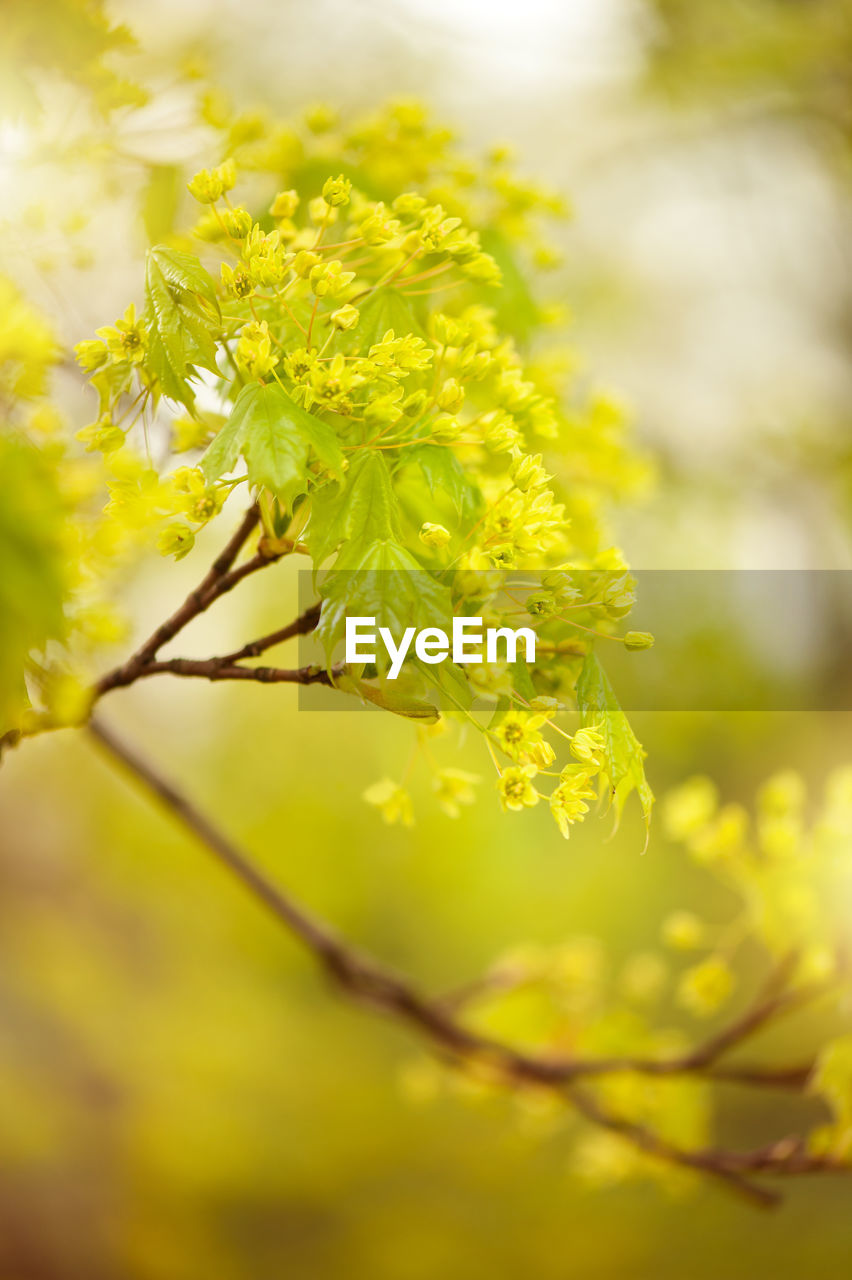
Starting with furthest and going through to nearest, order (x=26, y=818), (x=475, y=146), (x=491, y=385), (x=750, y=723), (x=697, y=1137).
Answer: (x=26, y=818)
(x=475, y=146)
(x=750, y=723)
(x=697, y=1137)
(x=491, y=385)

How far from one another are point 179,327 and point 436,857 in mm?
2119

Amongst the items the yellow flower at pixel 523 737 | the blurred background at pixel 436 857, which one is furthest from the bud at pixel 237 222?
the blurred background at pixel 436 857

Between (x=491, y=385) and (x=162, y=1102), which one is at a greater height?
(x=491, y=385)

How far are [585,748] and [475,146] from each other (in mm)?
1956

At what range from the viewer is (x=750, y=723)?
1.64 m

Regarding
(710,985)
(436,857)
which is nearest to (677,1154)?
(710,985)

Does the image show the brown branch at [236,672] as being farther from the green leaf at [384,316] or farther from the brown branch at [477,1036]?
the brown branch at [477,1036]

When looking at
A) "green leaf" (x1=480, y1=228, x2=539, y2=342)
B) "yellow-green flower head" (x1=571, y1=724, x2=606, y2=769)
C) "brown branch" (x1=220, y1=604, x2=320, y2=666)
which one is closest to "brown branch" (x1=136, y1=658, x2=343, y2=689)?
"brown branch" (x1=220, y1=604, x2=320, y2=666)

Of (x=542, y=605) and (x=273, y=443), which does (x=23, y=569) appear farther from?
(x=542, y=605)

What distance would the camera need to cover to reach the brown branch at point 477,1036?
27.3 inches

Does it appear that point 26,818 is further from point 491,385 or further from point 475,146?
point 491,385

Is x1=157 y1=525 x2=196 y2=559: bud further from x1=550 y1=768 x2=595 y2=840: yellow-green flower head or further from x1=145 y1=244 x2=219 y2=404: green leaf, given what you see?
x1=550 y1=768 x2=595 y2=840: yellow-green flower head

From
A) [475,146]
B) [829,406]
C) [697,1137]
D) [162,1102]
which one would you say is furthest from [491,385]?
[162,1102]

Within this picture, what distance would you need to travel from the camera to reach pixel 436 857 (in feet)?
7.79
